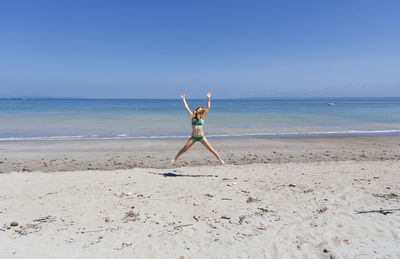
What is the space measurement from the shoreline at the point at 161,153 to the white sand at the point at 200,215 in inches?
81.3

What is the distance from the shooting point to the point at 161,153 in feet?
40.8

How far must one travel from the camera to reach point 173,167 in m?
9.71

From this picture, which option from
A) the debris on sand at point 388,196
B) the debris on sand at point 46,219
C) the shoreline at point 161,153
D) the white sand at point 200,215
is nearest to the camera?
the white sand at point 200,215

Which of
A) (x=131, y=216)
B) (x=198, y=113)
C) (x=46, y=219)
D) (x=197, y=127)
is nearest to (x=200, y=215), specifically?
(x=131, y=216)

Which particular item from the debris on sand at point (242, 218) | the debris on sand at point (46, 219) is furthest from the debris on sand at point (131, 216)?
the debris on sand at point (242, 218)

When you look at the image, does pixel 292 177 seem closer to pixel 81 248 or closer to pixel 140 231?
pixel 140 231

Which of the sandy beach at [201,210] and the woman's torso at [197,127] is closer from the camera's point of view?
the sandy beach at [201,210]

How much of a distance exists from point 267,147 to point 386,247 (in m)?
9.89

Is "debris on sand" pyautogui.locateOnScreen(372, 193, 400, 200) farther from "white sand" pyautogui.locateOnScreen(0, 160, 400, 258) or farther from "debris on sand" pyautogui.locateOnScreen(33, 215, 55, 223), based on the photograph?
"debris on sand" pyautogui.locateOnScreen(33, 215, 55, 223)

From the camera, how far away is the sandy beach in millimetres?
4176

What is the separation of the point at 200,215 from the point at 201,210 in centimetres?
24

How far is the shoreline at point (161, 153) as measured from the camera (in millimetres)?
10273

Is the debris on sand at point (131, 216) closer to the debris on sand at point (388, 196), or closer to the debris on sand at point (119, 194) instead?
the debris on sand at point (119, 194)

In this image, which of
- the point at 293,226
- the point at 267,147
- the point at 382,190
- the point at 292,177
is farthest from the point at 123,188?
the point at 267,147
